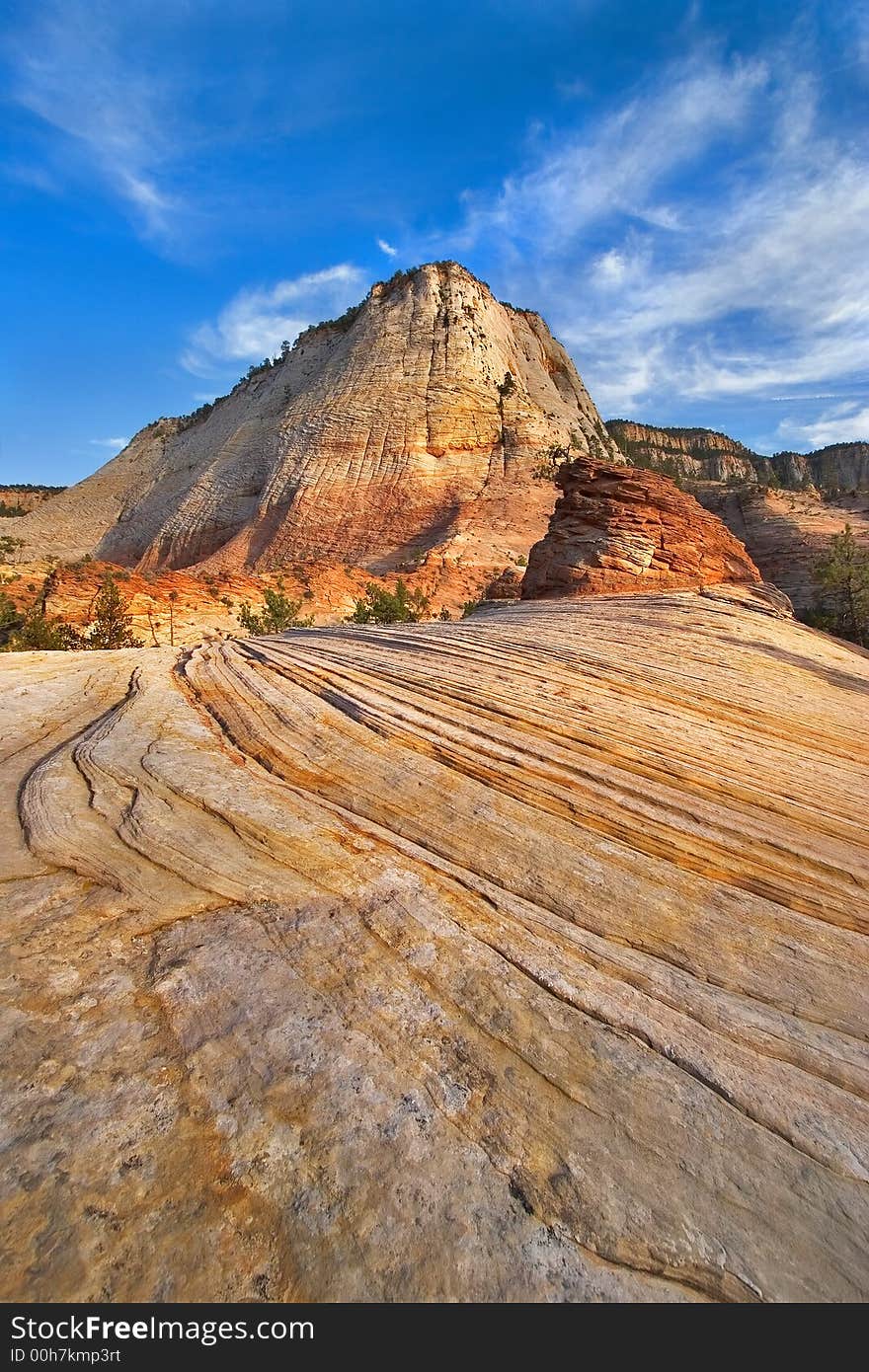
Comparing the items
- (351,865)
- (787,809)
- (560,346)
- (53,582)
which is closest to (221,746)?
(351,865)

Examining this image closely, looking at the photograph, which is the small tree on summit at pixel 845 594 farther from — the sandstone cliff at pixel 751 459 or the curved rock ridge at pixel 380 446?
the sandstone cliff at pixel 751 459

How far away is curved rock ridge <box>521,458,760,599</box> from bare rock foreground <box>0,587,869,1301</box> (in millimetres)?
7319

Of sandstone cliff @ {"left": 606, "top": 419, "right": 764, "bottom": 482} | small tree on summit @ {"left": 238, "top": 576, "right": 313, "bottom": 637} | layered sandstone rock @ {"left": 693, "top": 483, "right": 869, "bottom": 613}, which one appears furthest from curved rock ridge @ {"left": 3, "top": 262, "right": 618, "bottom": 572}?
sandstone cliff @ {"left": 606, "top": 419, "right": 764, "bottom": 482}

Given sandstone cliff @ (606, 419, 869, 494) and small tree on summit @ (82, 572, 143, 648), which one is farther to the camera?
sandstone cliff @ (606, 419, 869, 494)

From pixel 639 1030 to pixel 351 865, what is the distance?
4.21 feet

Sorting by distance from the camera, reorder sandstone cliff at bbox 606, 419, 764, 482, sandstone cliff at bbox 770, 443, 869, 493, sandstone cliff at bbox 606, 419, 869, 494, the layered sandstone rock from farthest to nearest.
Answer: sandstone cliff at bbox 770, 443, 869, 493 → sandstone cliff at bbox 606, 419, 869, 494 → sandstone cliff at bbox 606, 419, 764, 482 → the layered sandstone rock

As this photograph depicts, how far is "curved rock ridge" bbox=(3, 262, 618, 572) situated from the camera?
27.7 metres

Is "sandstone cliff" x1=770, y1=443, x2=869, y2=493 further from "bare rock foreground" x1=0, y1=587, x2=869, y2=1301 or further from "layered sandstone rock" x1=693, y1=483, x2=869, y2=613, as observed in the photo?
"bare rock foreground" x1=0, y1=587, x2=869, y2=1301

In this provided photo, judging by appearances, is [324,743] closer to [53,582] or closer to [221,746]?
[221,746]

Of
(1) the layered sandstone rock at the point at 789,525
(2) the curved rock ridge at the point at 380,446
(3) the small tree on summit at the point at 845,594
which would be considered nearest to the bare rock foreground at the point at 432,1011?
(3) the small tree on summit at the point at 845,594

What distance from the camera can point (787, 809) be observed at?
10.9ft

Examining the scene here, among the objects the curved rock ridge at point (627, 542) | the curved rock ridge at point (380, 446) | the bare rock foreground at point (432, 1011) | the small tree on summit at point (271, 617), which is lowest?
the bare rock foreground at point (432, 1011)

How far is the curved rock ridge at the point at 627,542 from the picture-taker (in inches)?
430

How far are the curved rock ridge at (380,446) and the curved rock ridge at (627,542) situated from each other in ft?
36.7
